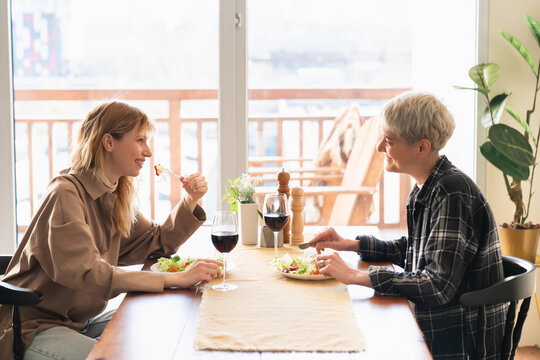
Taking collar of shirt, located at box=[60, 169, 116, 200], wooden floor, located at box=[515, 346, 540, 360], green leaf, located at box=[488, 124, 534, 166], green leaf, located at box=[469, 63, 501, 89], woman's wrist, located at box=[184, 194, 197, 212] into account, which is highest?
green leaf, located at box=[469, 63, 501, 89]

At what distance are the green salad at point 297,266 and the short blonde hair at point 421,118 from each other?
0.49 metres

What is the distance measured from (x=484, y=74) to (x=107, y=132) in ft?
6.61

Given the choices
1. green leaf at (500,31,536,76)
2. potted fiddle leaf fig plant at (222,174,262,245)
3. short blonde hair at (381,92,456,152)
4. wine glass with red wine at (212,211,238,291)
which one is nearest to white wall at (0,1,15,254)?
potted fiddle leaf fig plant at (222,174,262,245)

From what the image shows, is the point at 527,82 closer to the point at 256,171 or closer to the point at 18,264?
the point at 256,171

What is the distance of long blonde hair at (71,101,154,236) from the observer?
2.16m

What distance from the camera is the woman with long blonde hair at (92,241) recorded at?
5.97ft

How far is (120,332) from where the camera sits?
1463 millimetres

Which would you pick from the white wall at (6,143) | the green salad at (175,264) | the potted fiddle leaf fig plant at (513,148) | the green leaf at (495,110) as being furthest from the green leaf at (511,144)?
the white wall at (6,143)

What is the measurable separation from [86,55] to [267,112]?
40.9 inches

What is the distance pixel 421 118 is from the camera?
1.98 meters

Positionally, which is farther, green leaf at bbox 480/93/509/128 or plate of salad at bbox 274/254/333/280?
green leaf at bbox 480/93/509/128

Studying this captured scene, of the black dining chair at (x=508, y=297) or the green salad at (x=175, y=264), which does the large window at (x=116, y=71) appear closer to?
the green salad at (x=175, y=264)

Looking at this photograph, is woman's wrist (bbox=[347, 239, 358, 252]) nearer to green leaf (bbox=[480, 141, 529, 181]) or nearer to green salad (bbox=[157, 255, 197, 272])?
green salad (bbox=[157, 255, 197, 272])

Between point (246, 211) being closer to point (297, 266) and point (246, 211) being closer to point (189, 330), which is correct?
point (297, 266)
